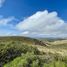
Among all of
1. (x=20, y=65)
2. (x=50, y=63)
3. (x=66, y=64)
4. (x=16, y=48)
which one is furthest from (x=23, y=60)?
(x=16, y=48)

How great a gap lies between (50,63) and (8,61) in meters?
3.81

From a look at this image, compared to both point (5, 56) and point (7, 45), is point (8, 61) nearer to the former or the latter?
point (5, 56)

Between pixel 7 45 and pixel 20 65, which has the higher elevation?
pixel 7 45

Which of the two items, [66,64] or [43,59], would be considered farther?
[43,59]

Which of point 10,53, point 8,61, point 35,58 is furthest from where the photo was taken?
point 10,53

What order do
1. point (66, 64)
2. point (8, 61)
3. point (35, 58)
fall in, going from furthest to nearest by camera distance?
point (8, 61)
point (35, 58)
point (66, 64)

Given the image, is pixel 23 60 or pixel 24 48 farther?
pixel 24 48

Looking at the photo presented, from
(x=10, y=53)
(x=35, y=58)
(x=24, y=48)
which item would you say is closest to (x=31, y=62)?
(x=35, y=58)

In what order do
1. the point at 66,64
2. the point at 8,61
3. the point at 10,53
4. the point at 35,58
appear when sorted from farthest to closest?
the point at 10,53, the point at 8,61, the point at 35,58, the point at 66,64

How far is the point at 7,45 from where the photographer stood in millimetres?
19484

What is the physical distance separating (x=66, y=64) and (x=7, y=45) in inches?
263

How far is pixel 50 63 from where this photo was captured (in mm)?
14914

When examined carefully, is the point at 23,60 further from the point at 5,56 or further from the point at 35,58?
the point at 5,56

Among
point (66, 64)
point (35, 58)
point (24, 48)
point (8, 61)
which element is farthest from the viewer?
point (24, 48)
